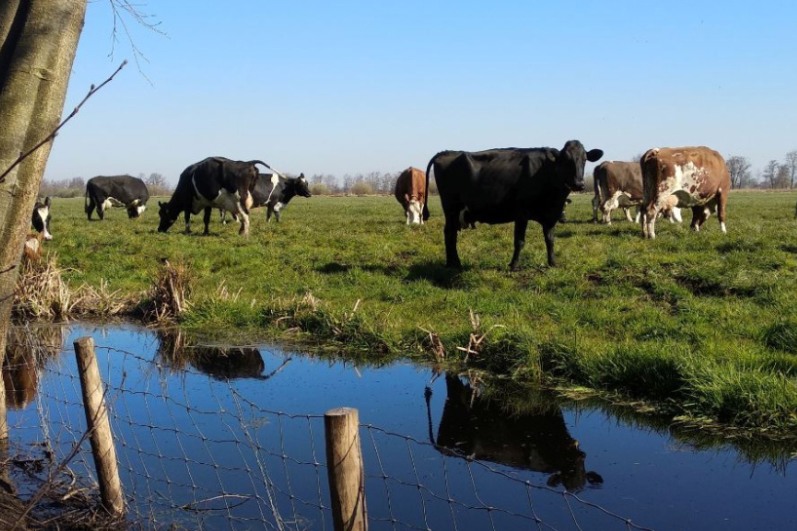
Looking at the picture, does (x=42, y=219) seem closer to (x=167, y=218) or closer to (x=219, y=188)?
(x=167, y=218)

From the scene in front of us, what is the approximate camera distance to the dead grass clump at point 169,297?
12.7m

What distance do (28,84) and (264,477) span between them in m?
2.67

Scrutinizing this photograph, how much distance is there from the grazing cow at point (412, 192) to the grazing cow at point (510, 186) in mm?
9422

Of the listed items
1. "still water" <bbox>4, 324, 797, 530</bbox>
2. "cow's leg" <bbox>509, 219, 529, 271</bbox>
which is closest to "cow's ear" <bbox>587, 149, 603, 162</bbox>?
"cow's leg" <bbox>509, 219, 529, 271</bbox>

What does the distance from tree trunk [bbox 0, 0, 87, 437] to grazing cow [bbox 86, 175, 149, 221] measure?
2625 centimetres

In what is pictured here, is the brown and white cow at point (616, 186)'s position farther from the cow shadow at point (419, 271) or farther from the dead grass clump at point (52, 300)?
the dead grass clump at point (52, 300)

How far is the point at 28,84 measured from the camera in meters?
4.24

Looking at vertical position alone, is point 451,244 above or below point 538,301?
above

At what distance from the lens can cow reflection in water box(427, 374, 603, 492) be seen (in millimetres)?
6773

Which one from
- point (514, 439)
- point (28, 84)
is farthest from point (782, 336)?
point (28, 84)

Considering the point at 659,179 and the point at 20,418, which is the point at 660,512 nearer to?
the point at 20,418

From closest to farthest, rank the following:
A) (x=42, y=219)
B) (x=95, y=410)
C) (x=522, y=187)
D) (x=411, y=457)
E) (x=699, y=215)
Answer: (x=95, y=410), (x=411, y=457), (x=522, y=187), (x=699, y=215), (x=42, y=219)

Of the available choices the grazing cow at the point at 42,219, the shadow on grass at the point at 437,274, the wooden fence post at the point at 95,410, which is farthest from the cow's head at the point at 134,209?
the wooden fence post at the point at 95,410

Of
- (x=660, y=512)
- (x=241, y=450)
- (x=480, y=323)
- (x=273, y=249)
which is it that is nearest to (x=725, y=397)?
(x=660, y=512)
